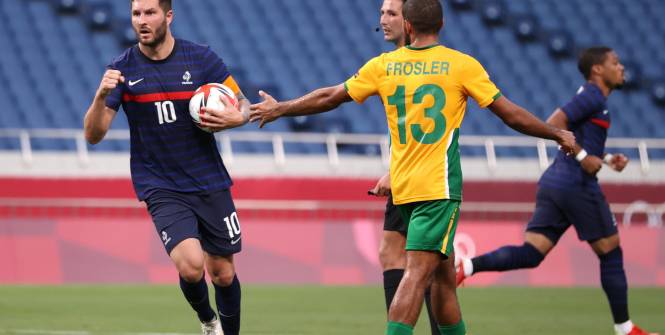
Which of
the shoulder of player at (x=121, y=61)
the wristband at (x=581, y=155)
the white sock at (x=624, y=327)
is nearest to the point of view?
the shoulder of player at (x=121, y=61)

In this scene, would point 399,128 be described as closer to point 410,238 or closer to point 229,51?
point 410,238

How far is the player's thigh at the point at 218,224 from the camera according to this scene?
7738 mm

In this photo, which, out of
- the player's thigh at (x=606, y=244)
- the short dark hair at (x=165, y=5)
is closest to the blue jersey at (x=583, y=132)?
the player's thigh at (x=606, y=244)

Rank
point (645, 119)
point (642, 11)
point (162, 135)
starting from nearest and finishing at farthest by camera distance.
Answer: point (162, 135) → point (645, 119) → point (642, 11)

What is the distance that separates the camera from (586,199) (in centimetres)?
1004

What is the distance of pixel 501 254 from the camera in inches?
414

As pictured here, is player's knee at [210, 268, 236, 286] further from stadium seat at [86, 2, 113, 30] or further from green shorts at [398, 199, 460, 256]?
stadium seat at [86, 2, 113, 30]

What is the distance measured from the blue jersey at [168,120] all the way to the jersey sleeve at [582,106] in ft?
10.4

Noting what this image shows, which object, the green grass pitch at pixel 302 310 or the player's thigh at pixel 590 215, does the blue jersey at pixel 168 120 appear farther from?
the player's thigh at pixel 590 215

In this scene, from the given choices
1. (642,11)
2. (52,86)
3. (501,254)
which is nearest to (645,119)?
(642,11)

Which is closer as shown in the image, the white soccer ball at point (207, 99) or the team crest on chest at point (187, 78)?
the white soccer ball at point (207, 99)

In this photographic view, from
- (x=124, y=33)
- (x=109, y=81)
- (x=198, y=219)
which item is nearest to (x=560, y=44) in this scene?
(x=124, y=33)

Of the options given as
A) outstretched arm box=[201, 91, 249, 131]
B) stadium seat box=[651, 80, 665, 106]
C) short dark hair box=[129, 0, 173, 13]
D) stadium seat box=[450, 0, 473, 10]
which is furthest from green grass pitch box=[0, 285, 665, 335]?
stadium seat box=[450, 0, 473, 10]

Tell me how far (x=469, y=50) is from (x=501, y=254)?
1463 centimetres
